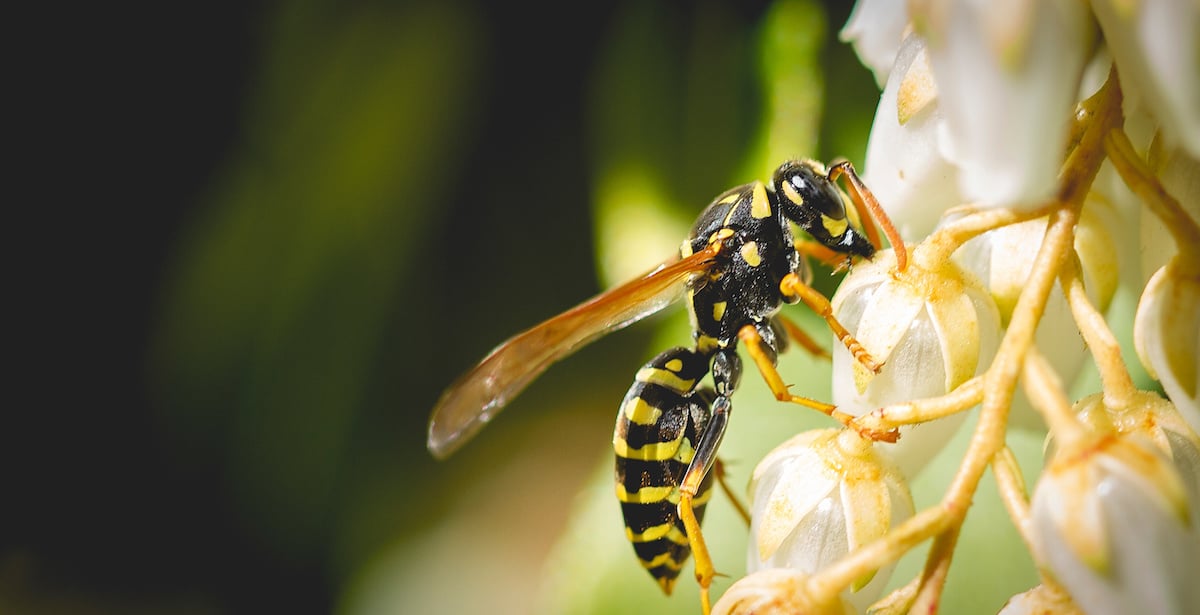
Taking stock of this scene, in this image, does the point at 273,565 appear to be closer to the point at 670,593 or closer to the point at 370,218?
the point at 370,218

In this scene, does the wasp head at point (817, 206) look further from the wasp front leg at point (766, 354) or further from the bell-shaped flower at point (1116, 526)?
the bell-shaped flower at point (1116, 526)

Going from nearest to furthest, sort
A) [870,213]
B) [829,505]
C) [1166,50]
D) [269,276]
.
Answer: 1. [1166,50]
2. [829,505]
3. [870,213]
4. [269,276]

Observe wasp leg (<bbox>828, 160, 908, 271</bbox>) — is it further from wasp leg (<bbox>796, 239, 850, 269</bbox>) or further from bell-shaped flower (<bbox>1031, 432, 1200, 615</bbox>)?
bell-shaped flower (<bbox>1031, 432, 1200, 615</bbox>)

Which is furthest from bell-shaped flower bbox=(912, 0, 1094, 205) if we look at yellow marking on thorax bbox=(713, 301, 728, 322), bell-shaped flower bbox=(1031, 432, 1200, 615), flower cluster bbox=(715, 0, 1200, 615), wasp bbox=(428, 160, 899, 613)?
yellow marking on thorax bbox=(713, 301, 728, 322)

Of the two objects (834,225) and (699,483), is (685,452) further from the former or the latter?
(834,225)

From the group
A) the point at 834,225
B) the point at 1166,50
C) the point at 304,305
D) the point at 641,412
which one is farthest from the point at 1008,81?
the point at 304,305
